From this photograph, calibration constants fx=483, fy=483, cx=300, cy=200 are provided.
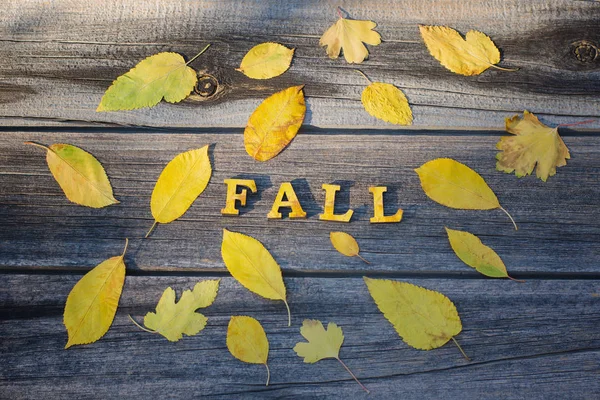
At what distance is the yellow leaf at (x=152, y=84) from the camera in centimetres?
101

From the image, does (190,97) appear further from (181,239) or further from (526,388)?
(526,388)

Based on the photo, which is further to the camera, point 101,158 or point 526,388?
point 101,158

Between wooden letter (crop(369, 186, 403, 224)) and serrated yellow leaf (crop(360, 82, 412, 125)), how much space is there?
16 centimetres

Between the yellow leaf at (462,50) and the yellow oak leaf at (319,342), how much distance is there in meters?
0.60

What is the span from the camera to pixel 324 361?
89 cm

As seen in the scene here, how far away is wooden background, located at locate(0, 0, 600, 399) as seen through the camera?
0.89 m

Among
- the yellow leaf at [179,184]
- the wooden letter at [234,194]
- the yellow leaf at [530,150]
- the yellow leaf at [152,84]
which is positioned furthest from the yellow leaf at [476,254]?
the yellow leaf at [152,84]

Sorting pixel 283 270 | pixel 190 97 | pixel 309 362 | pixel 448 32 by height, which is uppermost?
pixel 448 32

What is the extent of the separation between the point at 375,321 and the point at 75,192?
2.10ft

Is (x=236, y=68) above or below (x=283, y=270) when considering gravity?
above

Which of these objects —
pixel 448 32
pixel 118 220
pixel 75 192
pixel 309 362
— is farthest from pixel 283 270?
pixel 448 32

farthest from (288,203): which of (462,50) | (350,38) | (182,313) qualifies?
(462,50)

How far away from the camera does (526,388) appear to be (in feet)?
2.90

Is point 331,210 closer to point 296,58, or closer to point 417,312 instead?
point 417,312
